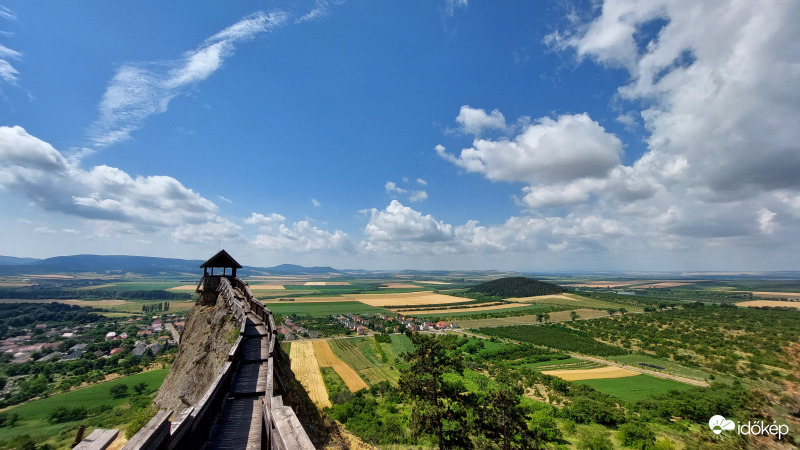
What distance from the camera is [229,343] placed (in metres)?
12.2

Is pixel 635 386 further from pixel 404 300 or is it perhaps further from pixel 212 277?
pixel 404 300

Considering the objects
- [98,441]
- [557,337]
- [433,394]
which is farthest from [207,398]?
[557,337]

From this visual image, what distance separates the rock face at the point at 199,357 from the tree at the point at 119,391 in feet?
104

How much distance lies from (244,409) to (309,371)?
45850 mm

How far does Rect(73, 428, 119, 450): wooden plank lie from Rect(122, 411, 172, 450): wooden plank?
6.8 inches

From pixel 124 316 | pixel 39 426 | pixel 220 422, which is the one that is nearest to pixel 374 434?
pixel 220 422

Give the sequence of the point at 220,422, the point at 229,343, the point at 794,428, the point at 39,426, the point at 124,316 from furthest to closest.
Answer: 1. the point at 124,316
2. the point at 39,426
3. the point at 794,428
4. the point at 229,343
5. the point at 220,422

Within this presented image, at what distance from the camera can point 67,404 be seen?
120 feet

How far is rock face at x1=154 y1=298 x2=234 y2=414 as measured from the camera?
468 inches

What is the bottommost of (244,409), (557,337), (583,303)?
(583,303)

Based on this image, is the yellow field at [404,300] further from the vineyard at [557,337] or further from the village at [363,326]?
the vineyard at [557,337]

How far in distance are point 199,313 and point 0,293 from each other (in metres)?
220

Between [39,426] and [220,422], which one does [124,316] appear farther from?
[220,422]

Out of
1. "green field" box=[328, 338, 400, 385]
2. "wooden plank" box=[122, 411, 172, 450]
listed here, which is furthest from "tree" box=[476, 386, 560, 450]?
"green field" box=[328, 338, 400, 385]
